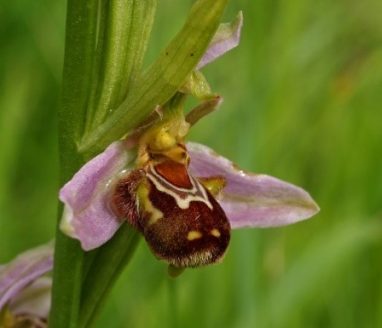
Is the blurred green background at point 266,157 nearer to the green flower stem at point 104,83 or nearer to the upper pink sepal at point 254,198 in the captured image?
the upper pink sepal at point 254,198

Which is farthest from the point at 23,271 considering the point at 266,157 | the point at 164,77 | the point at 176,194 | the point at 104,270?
the point at 266,157

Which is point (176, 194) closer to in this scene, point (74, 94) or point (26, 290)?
point (74, 94)

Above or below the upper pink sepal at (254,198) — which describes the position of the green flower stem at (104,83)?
above

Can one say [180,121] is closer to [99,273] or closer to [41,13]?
[99,273]

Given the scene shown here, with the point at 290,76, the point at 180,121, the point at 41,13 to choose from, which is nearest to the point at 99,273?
the point at 180,121

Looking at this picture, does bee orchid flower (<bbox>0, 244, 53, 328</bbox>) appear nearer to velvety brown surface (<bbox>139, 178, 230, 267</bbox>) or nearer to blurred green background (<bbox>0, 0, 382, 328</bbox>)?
velvety brown surface (<bbox>139, 178, 230, 267</bbox>)

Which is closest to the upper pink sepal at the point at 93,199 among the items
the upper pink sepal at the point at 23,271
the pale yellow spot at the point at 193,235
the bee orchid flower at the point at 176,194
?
the bee orchid flower at the point at 176,194

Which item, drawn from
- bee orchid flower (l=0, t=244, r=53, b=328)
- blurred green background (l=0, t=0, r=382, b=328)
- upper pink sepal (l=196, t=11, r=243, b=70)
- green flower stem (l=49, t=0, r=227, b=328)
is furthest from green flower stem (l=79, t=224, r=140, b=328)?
blurred green background (l=0, t=0, r=382, b=328)
